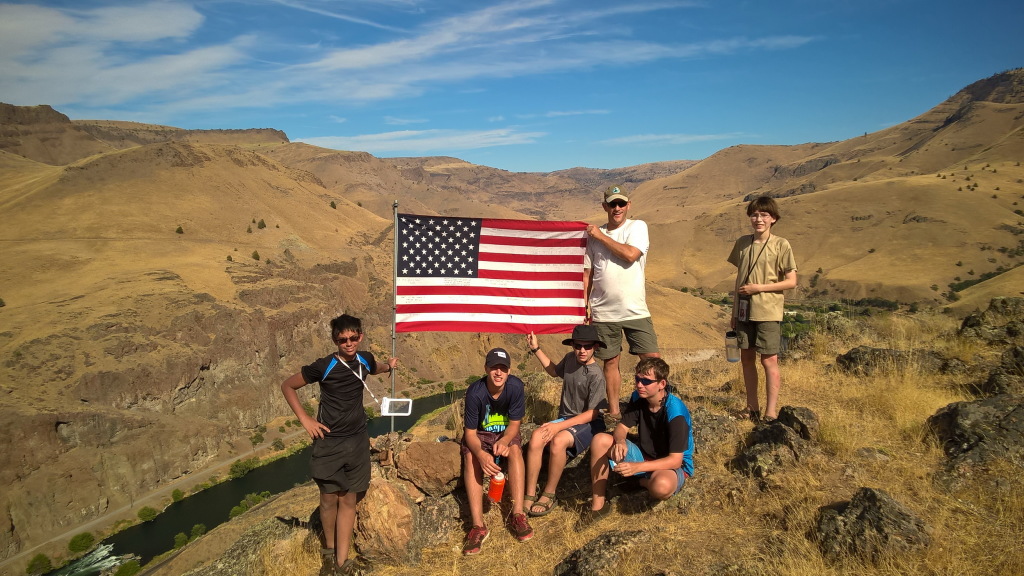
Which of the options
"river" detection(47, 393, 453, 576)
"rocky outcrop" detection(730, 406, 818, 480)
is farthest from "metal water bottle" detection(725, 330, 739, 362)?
"river" detection(47, 393, 453, 576)

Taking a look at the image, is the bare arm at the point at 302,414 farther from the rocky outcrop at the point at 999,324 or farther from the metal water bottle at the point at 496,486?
the rocky outcrop at the point at 999,324

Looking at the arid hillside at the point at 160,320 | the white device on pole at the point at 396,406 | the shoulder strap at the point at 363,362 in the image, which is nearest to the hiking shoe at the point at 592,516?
the white device on pole at the point at 396,406

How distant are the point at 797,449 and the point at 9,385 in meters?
48.5

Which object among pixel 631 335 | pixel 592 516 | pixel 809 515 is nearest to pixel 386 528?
pixel 592 516

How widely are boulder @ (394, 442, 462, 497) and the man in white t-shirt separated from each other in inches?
73.8

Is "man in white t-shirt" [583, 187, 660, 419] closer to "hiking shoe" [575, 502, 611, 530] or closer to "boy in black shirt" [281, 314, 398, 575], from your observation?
"hiking shoe" [575, 502, 611, 530]

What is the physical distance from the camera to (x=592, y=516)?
17.3 ft

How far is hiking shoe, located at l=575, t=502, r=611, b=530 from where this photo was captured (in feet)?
17.1

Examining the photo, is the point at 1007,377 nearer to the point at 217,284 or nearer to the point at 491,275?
the point at 491,275

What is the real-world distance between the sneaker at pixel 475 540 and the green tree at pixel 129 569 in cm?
3106

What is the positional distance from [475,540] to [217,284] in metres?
55.8

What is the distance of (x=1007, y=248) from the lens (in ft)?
240

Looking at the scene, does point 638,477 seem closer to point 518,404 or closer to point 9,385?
point 518,404

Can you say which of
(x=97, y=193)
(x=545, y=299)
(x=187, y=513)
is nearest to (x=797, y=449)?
(x=545, y=299)
